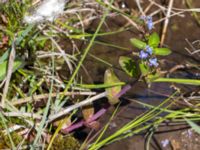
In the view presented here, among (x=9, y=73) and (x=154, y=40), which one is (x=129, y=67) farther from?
(x=9, y=73)

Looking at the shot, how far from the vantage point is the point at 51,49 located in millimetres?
1948

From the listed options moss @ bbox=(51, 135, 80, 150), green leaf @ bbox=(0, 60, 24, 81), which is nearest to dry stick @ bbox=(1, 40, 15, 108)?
green leaf @ bbox=(0, 60, 24, 81)

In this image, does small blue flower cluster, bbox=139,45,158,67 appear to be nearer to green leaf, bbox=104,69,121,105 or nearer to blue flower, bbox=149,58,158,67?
blue flower, bbox=149,58,158,67

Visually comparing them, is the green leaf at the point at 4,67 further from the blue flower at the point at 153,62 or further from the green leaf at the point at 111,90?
the blue flower at the point at 153,62

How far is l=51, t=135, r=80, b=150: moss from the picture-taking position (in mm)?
1681

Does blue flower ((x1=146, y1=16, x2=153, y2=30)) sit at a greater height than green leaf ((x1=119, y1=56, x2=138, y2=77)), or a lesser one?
greater

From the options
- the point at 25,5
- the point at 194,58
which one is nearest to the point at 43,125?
the point at 25,5

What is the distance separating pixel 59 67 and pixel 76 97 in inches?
7.7

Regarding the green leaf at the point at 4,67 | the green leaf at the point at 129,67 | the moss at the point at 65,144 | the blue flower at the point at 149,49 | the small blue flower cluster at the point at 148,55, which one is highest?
the green leaf at the point at 4,67

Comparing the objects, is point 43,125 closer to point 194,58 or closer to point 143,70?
point 143,70

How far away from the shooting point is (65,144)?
1.69 meters

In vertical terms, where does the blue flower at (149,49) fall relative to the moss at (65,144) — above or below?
above

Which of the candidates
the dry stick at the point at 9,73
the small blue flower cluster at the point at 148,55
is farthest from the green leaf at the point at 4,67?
the small blue flower cluster at the point at 148,55

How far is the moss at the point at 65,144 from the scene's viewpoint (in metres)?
1.68
